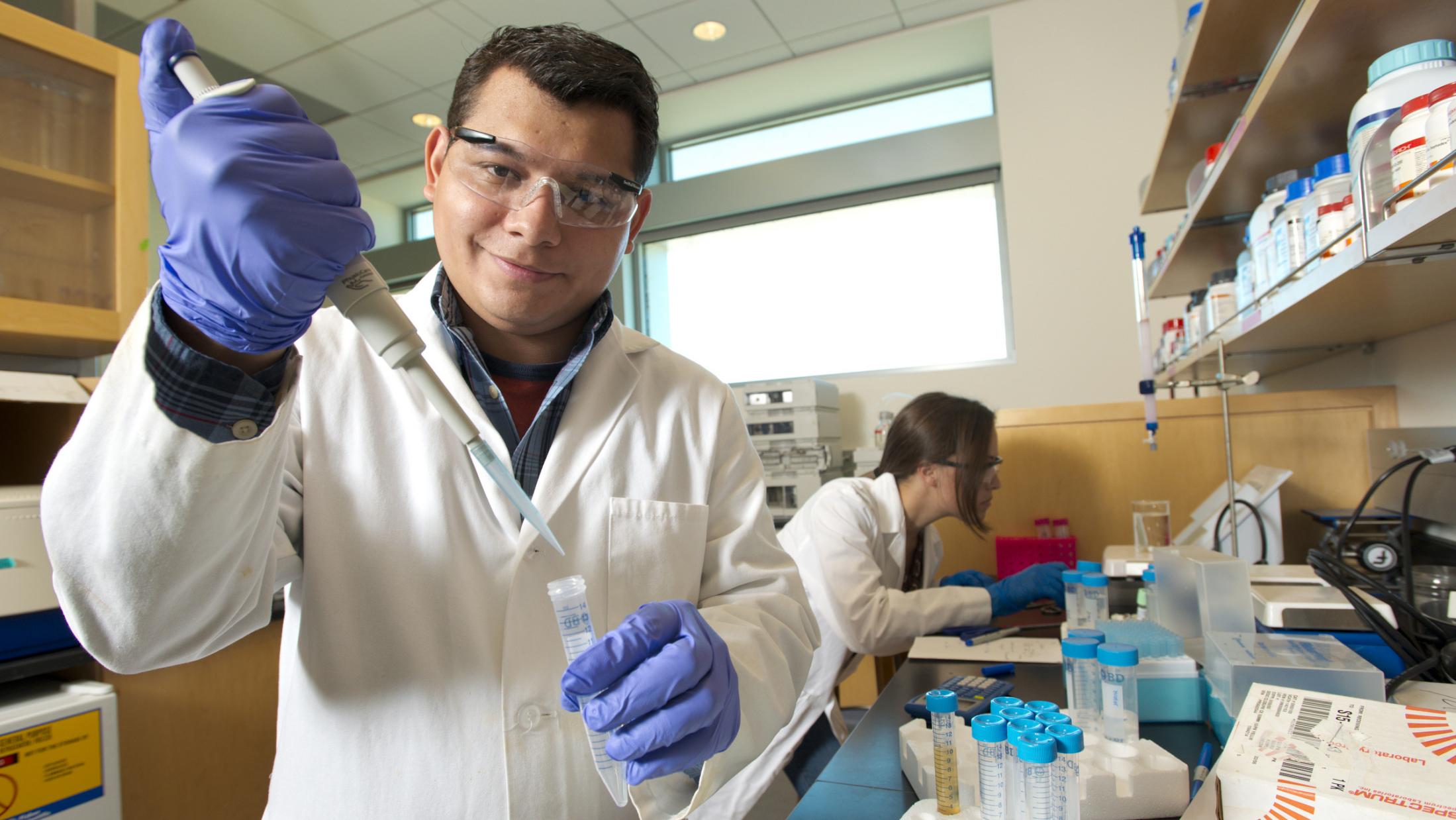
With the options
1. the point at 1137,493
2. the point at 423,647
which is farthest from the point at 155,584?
the point at 1137,493

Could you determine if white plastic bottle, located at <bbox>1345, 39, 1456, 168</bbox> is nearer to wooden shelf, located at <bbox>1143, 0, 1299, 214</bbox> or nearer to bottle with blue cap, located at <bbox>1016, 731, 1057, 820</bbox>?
wooden shelf, located at <bbox>1143, 0, 1299, 214</bbox>

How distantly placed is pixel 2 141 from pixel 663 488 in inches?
80.3

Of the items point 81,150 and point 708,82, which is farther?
point 708,82

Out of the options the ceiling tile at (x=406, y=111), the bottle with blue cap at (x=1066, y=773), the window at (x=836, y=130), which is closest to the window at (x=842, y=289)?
the window at (x=836, y=130)

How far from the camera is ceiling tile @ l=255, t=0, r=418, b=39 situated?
322 cm

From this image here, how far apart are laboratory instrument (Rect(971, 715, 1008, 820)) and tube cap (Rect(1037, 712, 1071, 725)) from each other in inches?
1.3

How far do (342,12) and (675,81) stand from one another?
1602 mm

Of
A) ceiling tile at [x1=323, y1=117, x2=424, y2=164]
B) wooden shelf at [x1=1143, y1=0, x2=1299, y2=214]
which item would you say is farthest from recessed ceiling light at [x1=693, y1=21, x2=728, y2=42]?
wooden shelf at [x1=1143, y1=0, x2=1299, y2=214]

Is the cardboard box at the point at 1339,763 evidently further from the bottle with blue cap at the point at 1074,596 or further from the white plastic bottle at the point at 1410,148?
the bottle with blue cap at the point at 1074,596

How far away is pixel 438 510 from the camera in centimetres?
87

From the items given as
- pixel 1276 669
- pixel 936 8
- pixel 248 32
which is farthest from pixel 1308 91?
pixel 248 32

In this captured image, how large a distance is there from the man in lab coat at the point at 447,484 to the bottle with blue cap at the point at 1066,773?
308 mm

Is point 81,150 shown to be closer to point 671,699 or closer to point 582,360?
point 582,360

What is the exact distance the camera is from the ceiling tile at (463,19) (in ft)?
10.8
